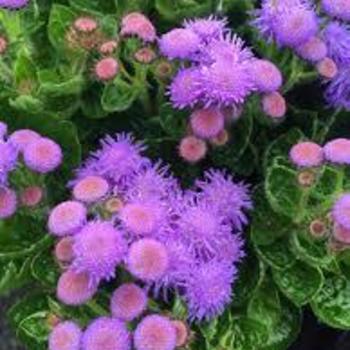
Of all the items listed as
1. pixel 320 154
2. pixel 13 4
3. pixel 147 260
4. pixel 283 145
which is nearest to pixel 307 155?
pixel 320 154

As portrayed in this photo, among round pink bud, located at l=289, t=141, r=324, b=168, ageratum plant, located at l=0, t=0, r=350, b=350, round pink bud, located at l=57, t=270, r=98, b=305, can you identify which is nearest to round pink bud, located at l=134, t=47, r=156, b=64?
ageratum plant, located at l=0, t=0, r=350, b=350

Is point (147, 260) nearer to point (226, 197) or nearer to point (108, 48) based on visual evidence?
point (226, 197)

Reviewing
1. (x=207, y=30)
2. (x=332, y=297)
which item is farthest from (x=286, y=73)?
(x=332, y=297)

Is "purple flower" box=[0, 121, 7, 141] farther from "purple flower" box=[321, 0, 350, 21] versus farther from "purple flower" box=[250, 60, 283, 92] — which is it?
"purple flower" box=[321, 0, 350, 21]

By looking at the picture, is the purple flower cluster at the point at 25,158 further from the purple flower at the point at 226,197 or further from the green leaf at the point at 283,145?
the green leaf at the point at 283,145

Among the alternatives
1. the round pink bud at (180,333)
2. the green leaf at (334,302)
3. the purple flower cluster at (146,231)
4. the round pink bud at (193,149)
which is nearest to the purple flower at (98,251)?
the purple flower cluster at (146,231)

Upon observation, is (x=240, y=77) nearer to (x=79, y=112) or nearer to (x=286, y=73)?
(x=286, y=73)
